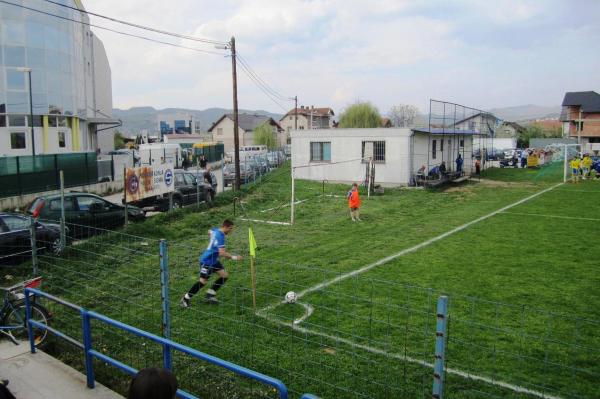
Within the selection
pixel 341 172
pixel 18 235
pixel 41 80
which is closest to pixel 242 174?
pixel 341 172

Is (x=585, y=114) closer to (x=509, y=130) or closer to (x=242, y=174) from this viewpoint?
(x=509, y=130)

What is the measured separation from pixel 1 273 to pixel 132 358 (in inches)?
226

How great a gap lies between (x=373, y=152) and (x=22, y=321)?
24.8 meters

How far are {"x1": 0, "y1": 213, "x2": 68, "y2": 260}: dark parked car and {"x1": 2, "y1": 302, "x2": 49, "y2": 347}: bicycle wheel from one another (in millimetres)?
3865

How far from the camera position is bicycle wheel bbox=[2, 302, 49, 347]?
7449 millimetres

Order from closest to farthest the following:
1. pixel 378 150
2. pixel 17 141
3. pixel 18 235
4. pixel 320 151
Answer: pixel 18 235, pixel 378 150, pixel 320 151, pixel 17 141

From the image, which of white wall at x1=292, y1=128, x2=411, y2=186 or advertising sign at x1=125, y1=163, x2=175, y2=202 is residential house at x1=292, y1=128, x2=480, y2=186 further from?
advertising sign at x1=125, y1=163, x2=175, y2=202

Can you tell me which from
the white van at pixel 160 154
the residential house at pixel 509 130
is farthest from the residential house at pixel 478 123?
the residential house at pixel 509 130

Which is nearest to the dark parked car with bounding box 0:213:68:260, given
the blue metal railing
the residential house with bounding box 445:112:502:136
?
the blue metal railing

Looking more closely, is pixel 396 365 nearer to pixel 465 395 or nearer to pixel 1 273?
pixel 465 395

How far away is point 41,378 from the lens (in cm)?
644

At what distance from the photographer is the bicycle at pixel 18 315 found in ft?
24.5

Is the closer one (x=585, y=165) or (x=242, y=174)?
(x=242, y=174)

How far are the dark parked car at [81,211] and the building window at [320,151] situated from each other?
690 inches
